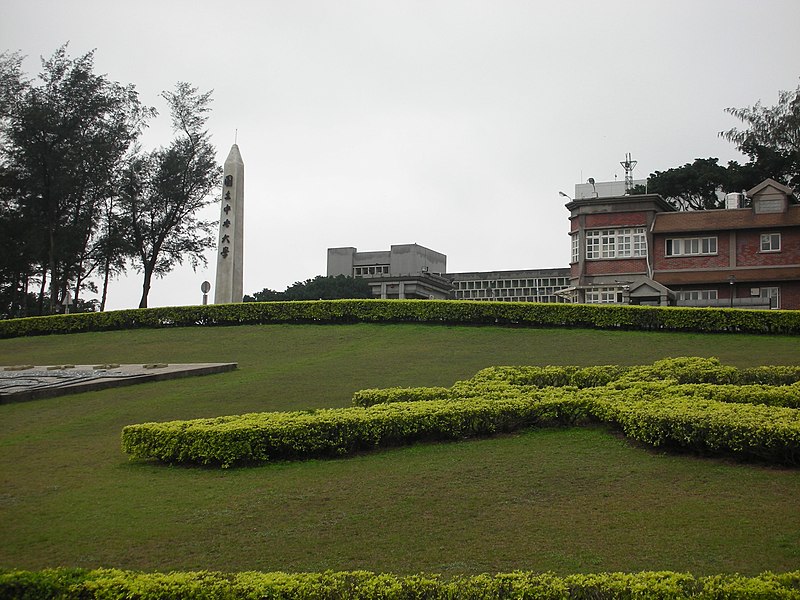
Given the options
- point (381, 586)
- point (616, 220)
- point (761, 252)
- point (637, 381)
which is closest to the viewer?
point (381, 586)

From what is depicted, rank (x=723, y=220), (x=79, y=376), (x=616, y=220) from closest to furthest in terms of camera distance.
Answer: (x=79, y=376), (x=723, y=220), (x=616, y=220)

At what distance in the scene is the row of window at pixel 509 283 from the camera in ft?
168

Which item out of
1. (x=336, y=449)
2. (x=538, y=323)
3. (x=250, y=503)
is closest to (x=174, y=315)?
(x=538, y=323)

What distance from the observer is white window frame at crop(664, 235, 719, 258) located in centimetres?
3578

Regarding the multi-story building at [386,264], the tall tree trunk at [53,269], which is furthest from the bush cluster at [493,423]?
the multi-story building at [386,264]

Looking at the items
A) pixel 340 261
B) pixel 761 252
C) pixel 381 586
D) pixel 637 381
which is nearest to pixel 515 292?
pixel 340 261

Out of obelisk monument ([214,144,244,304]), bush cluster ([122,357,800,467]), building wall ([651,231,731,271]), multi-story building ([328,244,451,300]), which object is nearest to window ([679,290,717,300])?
building wall ([651,231,731,271])

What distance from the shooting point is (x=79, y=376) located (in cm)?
1861

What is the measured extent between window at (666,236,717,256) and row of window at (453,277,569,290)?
14225 mm

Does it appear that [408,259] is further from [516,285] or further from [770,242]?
[770,242]

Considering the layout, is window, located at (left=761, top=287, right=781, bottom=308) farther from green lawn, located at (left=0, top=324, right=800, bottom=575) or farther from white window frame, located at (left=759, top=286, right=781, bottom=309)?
green lawn, located at (left=0, top=324, right=800, bottom=575)

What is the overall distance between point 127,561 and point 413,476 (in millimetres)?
3359

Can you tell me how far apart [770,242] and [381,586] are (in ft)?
108

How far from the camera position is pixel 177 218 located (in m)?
42.2
